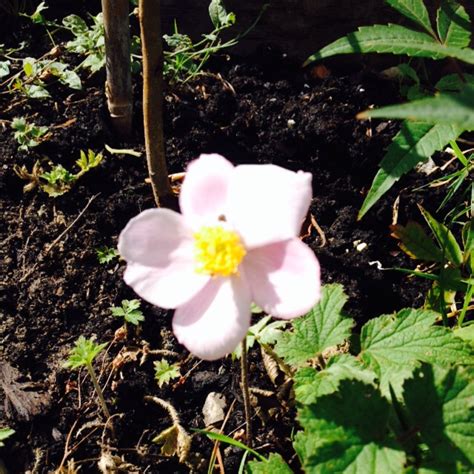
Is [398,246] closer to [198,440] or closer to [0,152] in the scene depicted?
[198,440]

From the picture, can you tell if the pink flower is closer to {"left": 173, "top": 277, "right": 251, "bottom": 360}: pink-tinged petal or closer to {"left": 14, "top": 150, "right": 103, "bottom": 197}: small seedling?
{"left": 173, "top": 277, "right": 251, "bottom": 360}: pink-tinged petal

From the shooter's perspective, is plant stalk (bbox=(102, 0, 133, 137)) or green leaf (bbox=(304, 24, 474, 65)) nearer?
green leaf (bbox=(304, 24, 474, 65))

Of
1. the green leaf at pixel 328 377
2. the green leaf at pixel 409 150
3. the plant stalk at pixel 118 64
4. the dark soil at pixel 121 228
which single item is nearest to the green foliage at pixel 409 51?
the green leaf at pixel 409 150

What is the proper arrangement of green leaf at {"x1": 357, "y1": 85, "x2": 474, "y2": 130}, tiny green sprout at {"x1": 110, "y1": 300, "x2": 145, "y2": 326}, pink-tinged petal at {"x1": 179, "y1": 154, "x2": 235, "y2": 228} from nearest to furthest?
1. green leaf at {"x1": 357, "y1": 85, "x2": 474, "y2": 130}
2. pink-tinged petal at {"x1": 179, "y1": 154, "x2": 235, "y2": 228}
3. tiny green sprout at {"x1": 110, "y1": 300, "x2": 145, "y2": 326}

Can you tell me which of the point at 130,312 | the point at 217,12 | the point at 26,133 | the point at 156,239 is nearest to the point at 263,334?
the point at 130,312

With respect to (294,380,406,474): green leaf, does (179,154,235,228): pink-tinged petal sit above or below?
above

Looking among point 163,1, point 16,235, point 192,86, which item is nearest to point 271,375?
point 16,235

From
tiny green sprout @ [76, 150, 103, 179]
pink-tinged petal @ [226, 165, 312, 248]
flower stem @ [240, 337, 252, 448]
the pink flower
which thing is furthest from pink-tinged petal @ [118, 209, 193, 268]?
tiny green sprout @ [76, 150, 103, 179]

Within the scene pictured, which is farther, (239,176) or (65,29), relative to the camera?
(65,29)
